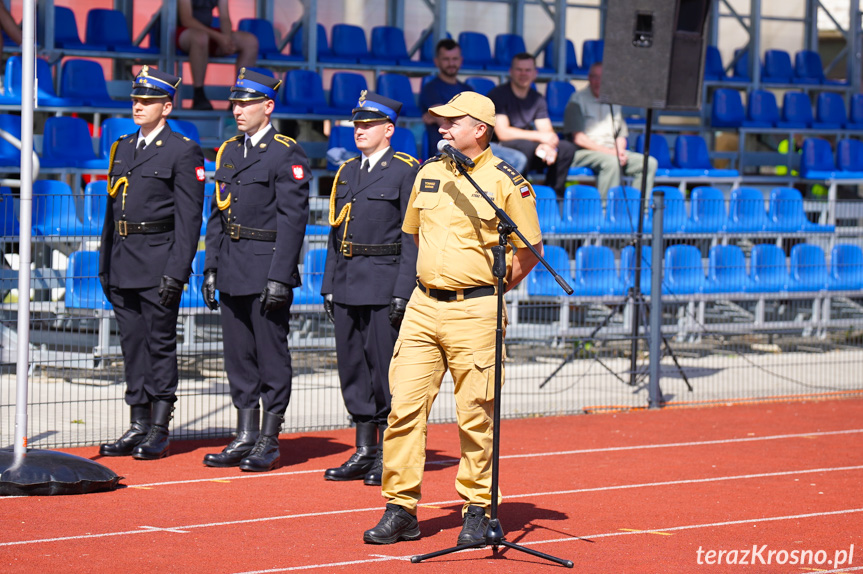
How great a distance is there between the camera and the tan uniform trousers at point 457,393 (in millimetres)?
5285

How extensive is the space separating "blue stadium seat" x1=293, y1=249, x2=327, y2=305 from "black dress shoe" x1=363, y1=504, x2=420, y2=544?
3.96m

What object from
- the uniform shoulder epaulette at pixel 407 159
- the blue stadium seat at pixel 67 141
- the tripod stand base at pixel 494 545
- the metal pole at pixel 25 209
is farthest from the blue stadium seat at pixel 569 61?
the tripod stand base at pixel 494 545

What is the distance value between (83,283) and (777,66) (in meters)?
14.1

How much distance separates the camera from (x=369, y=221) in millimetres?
6816

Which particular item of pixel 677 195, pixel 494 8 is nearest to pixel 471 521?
pixel 677 195

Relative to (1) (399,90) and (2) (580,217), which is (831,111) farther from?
(2) (580,217)

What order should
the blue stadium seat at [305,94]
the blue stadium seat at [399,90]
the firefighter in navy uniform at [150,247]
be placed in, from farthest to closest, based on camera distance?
1. the blue stadium seat at [399,90]
2. the blue stadium seat at [305,94]
3. the firefighter in navy uniform at [150,247]

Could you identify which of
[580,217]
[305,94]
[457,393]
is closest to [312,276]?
[580,217]

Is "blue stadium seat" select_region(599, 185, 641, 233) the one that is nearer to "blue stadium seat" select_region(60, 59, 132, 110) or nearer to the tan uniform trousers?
"blue stadium seat" select_region(60, 59, 132, 110)

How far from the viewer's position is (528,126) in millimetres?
13289

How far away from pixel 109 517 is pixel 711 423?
5.05 m

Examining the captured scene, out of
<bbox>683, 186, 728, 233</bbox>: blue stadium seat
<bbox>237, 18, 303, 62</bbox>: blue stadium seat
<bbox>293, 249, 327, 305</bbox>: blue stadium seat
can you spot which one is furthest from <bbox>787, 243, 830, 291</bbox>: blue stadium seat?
<bbox>237, 18, 303, 62</bbox>: blue stadium seat

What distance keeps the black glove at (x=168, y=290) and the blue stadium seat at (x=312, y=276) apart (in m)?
2.11

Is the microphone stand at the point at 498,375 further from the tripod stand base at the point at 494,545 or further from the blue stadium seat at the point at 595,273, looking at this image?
the blue stadium seat at the point at 595,273
